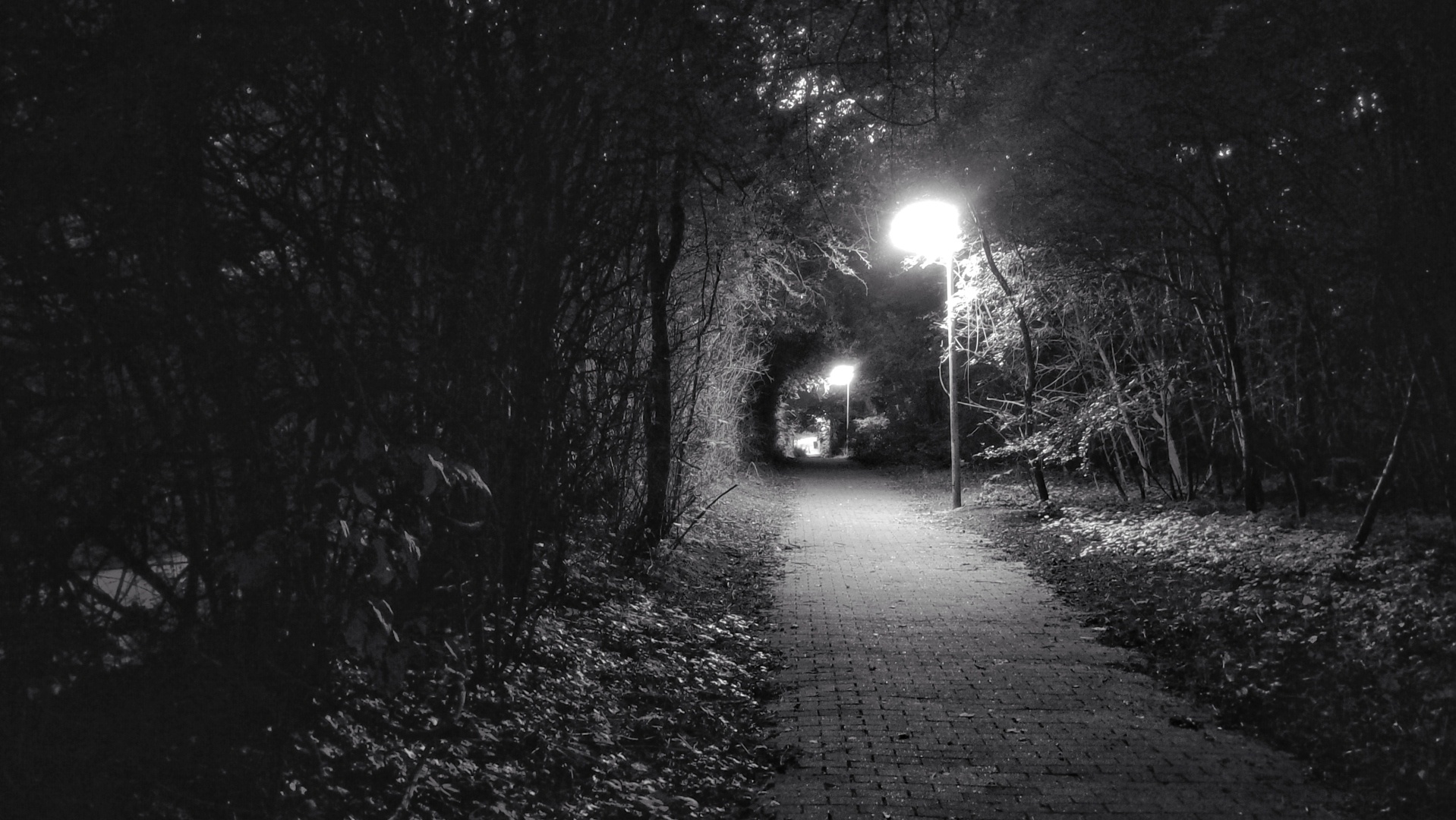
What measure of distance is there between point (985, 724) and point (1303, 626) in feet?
11.8

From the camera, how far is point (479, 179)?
500cm

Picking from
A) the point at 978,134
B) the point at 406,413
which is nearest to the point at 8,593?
the point at 406,413

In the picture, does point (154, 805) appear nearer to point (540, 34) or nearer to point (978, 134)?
point (540, 34)

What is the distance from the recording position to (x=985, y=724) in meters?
6.52

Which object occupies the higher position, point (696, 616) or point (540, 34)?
point (540, 34)

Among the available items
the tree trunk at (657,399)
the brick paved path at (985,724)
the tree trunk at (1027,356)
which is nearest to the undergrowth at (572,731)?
the brick paved path at (985,724)

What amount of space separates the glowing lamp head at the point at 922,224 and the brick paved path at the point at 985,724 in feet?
22.9

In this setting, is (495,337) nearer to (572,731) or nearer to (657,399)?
(572,731)

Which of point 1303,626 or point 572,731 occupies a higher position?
point 1303,626

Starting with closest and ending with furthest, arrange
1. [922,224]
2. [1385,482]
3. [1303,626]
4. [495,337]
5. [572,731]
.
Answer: [495,337]
[572,731]
[1303,626]
[1385,482]
[922,224]

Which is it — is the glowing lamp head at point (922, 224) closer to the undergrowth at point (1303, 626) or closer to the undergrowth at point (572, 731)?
the undergrowth at point (1303, 626)

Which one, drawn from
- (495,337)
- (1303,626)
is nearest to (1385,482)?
(1303,626)

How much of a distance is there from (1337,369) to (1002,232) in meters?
5.69

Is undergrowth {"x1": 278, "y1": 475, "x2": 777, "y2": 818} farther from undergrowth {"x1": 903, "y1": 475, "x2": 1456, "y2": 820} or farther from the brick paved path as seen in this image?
undergrowth {"x1": 903, "y1": 475, "x2": 1456, "y2": 820}
